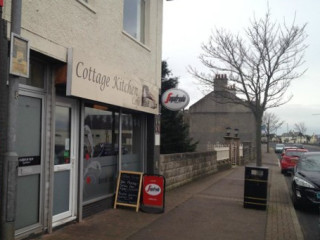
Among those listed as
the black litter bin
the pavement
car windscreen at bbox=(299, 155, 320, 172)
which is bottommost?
the pavement

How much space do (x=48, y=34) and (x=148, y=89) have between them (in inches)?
166

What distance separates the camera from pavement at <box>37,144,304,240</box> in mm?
6410

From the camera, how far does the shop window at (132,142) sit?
30.3 feet

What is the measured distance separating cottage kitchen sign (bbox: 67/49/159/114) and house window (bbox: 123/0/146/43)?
1.18m

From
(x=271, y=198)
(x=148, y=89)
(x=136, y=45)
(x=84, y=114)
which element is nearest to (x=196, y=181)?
(x=271, y=198)

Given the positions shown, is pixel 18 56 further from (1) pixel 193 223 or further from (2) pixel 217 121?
(2) pixel 217 121

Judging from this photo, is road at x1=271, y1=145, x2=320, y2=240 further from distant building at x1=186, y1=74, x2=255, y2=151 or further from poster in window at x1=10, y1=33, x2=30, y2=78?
distant building at x1=186, y1=74, x2=255, y2=151

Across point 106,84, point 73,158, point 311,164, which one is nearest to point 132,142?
point 106,84

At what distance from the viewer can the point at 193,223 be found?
7375mm

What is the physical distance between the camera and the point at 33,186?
231 inches

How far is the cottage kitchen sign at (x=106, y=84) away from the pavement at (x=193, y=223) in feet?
7.65

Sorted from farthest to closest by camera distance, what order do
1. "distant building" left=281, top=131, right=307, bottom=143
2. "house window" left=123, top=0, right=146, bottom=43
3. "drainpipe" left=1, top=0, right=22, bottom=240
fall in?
"distant building" left=281, top=131, right=307, bottom=143
"house window" left=123, top=0, right=146, bottom=43
"drainpipe" left=1, top=0, right=22, bottom=240

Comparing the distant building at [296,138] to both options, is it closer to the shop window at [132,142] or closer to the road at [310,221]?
the road at [310,221]

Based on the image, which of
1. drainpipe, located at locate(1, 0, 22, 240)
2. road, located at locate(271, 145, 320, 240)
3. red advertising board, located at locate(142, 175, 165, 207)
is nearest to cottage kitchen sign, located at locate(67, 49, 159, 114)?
red advertising board, located at locate(142, 175, 165, 207)
